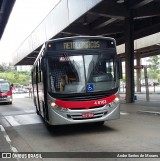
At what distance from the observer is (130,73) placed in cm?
2567

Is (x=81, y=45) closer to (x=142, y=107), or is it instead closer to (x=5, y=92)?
(x=142, y=107)

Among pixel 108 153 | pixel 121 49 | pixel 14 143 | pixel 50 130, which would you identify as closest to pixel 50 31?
pixel 121 49

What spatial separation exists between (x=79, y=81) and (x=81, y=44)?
1.27m

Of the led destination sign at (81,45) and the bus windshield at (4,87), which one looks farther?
the bus windshield at (4,87)

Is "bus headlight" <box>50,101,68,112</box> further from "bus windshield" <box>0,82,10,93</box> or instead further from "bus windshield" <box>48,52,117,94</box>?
"bus windshield" <box>0,82,10,93</box>

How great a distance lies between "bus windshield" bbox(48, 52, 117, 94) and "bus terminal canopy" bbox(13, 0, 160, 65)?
32.5ft

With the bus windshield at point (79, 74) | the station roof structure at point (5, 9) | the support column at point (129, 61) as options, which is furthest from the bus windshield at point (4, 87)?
the bus windshield at point (79, 74)

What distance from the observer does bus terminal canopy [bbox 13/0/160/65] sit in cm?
2352

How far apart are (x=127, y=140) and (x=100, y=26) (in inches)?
→ 848

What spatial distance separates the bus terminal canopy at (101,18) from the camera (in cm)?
2352

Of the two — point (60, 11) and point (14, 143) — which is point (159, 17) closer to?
point (60, 11)

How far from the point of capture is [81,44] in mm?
11758

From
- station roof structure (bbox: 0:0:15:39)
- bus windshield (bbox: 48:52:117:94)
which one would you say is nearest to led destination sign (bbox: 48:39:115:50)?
bus windshield (bbox: 48:52:117:94)

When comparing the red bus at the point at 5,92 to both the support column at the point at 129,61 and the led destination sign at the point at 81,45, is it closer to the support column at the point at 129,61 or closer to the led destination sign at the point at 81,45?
the support column at the point at 129,61
